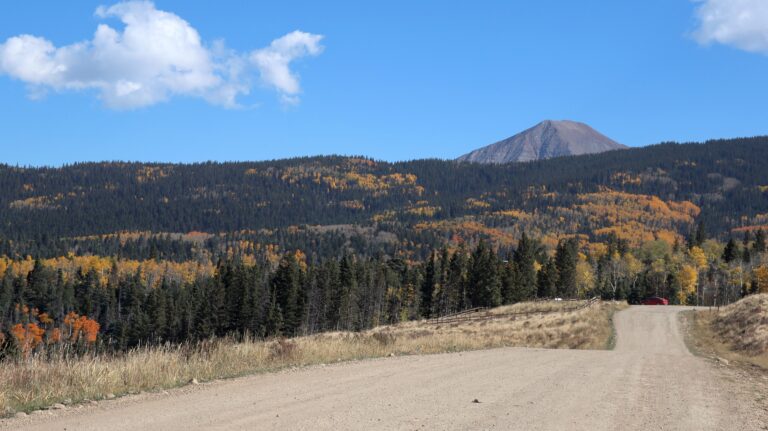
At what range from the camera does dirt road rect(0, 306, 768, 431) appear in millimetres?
9773

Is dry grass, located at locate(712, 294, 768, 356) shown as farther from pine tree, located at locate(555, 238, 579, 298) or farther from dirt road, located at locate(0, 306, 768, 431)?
pine tree, located at locate(555, 238, 579, 298)

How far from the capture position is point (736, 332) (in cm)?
4056

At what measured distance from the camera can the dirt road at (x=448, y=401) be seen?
9773 mm

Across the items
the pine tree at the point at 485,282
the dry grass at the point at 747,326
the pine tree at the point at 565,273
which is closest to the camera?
the dry grass at the point at 747,326

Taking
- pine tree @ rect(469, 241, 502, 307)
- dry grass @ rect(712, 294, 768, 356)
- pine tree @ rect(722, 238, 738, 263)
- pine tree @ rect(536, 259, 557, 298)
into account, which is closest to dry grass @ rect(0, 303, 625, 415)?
dry grass @ rect(712, 294, 768, 356)

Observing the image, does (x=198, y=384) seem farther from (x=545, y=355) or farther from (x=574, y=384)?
(x=545, y=355)

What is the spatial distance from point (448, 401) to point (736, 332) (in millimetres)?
35466

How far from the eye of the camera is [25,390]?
11266mm

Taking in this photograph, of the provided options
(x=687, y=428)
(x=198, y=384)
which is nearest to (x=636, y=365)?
(x=687, y=428)

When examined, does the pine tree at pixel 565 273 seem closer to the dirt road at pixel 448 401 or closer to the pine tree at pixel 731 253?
the pine tree at pixel 731 253

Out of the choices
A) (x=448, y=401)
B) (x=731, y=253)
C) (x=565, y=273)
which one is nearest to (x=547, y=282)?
(x=565, y=273)

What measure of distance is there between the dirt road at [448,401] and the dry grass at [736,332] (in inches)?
660

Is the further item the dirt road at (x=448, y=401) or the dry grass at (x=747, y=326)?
the dry grass at (x=747, y=326)

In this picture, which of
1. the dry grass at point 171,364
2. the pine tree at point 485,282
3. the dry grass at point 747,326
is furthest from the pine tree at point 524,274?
the dry grass at point 171,364
